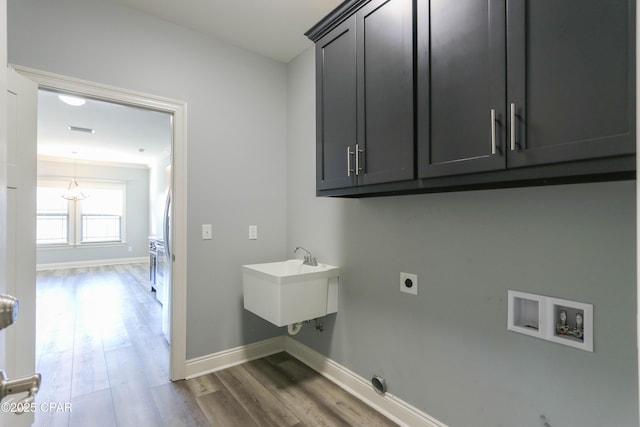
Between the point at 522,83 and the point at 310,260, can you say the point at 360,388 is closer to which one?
the point at 310,260

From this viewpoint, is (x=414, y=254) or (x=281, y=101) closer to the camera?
(x=414, y=254)

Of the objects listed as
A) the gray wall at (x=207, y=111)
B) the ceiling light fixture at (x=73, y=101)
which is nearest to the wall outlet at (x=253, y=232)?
the gray wall at (x=207, y=111)

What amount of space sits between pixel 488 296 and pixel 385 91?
3.61ft

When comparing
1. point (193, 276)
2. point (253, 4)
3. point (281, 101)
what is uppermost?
point (253, 4)

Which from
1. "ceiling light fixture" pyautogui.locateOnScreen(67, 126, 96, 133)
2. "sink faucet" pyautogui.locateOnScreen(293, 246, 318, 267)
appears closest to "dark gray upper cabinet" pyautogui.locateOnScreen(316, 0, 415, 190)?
"sink faucet" pyautogui.locateOnScreen(293, 246, 318, 267)

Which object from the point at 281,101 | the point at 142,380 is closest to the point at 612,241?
the point at 281,101

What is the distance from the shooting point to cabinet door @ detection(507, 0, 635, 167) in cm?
83

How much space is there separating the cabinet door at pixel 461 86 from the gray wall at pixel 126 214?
8424 millimetres

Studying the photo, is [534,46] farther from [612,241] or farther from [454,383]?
[454,383]

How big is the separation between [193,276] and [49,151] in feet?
21.1

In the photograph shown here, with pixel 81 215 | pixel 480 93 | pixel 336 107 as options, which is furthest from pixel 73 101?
pixel 81 215

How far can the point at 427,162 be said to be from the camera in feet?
4.26

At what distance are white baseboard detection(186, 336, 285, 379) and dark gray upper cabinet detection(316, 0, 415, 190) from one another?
1.66 meters

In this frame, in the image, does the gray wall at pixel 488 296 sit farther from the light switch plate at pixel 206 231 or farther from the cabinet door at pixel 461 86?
the light switch plate at pixel 206 231
